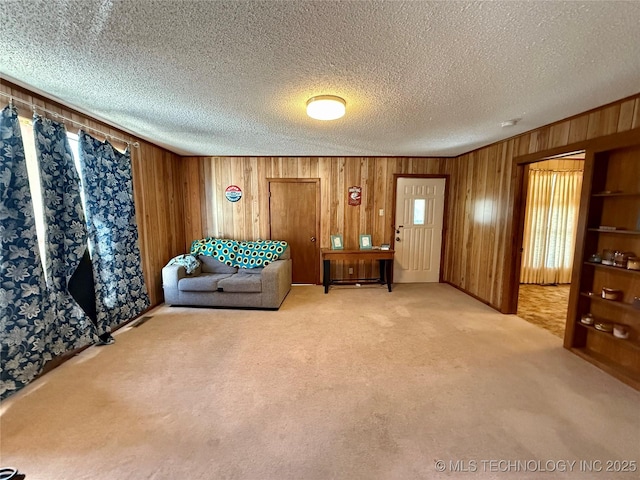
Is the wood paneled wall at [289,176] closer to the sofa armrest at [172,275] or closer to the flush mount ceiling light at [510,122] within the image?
the sofa armrest at [172,275]

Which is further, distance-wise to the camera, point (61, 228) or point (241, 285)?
point (241, 285)

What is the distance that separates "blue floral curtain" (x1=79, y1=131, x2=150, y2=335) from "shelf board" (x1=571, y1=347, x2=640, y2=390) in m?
4.65

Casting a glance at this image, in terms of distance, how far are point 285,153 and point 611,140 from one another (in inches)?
149

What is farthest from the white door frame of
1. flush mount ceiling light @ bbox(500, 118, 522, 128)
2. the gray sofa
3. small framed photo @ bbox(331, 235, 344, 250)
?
the gray sofa

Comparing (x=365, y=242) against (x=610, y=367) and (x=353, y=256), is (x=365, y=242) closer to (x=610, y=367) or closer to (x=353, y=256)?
(x=353, y=256)

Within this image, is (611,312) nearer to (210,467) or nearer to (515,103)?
(515,103)

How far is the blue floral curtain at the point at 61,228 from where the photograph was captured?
2.22 meters

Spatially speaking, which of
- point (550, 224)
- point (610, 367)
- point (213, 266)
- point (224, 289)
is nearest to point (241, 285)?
point (224, 289)

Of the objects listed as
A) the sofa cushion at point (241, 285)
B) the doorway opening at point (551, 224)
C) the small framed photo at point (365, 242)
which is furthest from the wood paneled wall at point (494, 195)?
the sofa cushion at point (241, 285)

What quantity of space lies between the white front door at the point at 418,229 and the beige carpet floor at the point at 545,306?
1.40 metres

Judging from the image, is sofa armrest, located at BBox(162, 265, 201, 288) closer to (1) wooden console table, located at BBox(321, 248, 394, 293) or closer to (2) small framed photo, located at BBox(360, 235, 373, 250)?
(1) wooden console table, located at BBox(321, 248, 394, 293)

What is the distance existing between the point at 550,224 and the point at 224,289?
5.65 meters

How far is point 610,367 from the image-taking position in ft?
7.30

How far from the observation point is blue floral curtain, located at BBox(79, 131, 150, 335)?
8.78 feet
